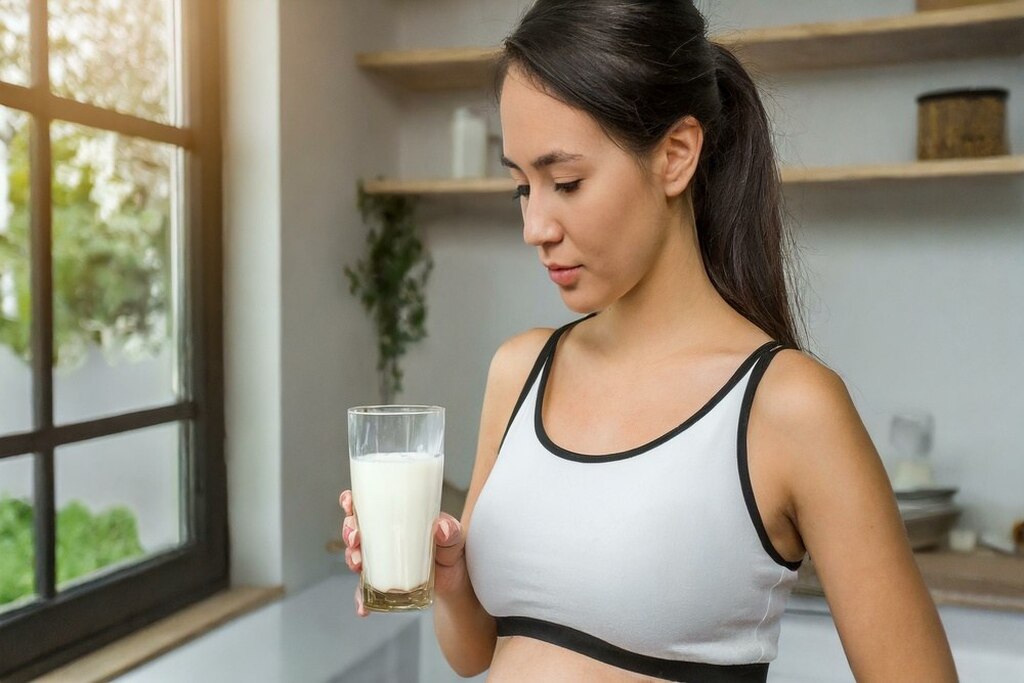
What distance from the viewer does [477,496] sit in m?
1.20

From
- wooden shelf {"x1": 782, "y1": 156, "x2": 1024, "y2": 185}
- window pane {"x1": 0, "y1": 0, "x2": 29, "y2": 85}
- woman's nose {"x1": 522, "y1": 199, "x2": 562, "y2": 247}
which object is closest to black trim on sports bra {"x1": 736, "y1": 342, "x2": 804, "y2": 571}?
woman's nose {"x1": 522, "y1": 199, "x2": 562, "y2": 247}

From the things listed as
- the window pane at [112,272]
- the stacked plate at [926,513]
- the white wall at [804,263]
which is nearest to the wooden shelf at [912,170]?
the white wall at [804,263]

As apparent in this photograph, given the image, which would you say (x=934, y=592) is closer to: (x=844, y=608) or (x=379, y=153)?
(x=844, y=608)

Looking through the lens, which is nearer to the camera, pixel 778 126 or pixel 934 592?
pixel 934 592

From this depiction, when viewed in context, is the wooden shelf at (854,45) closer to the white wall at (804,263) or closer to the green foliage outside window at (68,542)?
the white wall at (804,263)

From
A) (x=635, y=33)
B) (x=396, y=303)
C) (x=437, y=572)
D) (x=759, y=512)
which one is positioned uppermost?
(x=635, y=33)

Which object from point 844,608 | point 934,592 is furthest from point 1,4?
point 934,592

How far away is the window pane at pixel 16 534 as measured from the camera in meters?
1.52

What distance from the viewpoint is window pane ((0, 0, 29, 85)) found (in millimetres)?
1493

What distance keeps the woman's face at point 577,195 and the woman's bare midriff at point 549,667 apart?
357mm

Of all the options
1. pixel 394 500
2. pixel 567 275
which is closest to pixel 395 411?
pixel 394 500

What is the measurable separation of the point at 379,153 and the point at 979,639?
5.58ft

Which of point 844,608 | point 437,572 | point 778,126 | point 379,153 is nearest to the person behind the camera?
point 844,608

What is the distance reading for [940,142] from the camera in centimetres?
198
